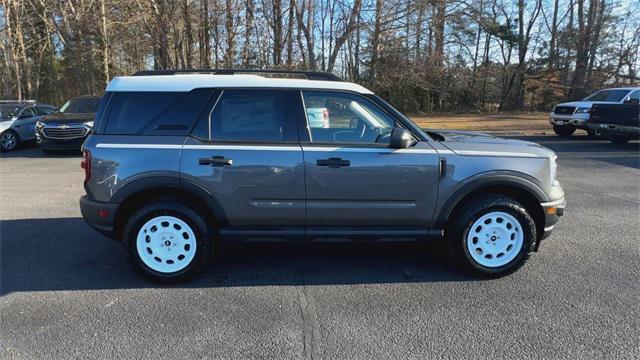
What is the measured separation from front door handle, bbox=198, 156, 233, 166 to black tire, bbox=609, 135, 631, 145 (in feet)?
46.4

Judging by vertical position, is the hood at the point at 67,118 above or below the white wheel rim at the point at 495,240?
above

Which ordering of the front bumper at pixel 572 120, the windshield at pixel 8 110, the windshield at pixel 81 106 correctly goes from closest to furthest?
the windshield at pixel 81 106
the windshield at pixel 8 110
the front bumper at pixel 572 120

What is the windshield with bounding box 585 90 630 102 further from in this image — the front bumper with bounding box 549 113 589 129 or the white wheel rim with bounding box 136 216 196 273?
the white wheel rim with bounding box 136 216 196 273

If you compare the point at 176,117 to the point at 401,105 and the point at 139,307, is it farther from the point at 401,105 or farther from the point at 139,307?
the point at 401,105

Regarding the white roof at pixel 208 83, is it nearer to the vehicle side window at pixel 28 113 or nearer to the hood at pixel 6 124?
the hood at pixel 6 124

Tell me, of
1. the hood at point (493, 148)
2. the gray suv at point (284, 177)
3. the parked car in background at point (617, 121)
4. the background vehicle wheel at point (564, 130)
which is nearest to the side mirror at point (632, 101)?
the parked car in background at point (617, 121)

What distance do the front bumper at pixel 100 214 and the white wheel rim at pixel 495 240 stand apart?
10.5 feet

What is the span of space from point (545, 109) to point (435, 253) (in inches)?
1216

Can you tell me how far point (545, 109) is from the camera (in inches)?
1235

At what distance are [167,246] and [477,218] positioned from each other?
9.18 ft

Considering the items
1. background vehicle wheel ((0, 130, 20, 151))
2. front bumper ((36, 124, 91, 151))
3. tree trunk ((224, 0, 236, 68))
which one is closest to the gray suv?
front bumper ((36, 124, 91, 151))

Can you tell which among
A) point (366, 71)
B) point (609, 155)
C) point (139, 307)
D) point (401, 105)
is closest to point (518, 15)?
point (401, 105)

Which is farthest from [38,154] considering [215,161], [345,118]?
[345,118]

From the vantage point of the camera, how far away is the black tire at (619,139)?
13.8 meters
